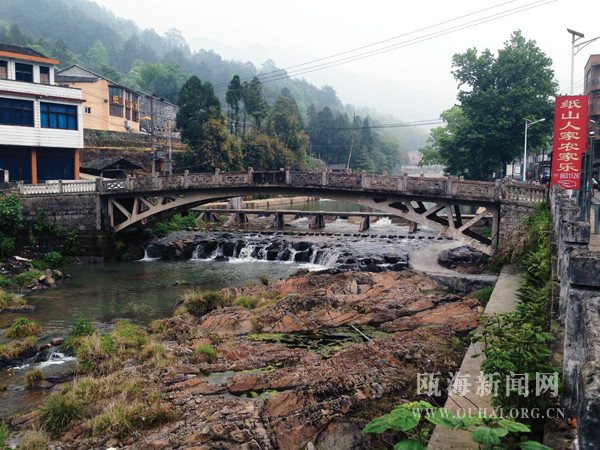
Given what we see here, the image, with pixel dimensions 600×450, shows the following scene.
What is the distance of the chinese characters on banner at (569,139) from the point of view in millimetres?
18281

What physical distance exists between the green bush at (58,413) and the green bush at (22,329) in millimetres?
7695

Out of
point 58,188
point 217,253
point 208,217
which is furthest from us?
point 208,217

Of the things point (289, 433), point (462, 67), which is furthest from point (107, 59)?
point (289, 433)

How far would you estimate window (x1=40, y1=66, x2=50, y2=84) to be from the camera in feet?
131

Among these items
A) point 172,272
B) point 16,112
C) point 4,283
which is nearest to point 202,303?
point 172,272

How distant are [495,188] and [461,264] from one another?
438cm

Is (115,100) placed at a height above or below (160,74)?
below

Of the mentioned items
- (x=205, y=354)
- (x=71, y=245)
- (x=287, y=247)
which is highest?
(x=71, y=245)

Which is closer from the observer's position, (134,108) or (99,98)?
(99,98)

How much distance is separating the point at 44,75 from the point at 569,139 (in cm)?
3780

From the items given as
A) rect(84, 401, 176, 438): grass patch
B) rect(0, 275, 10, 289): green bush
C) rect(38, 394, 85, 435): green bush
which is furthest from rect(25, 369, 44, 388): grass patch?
rect(0, 275, 10, 289): green bush

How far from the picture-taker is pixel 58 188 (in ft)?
108

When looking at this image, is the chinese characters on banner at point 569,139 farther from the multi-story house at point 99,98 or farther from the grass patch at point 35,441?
the multi-story house at point 99,98

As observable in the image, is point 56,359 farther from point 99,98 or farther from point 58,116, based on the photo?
point 99,98
